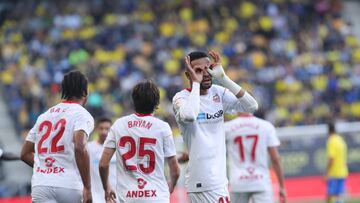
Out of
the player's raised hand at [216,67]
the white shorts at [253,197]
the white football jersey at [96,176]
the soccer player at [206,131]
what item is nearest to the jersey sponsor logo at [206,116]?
the soccer player at [206,131]

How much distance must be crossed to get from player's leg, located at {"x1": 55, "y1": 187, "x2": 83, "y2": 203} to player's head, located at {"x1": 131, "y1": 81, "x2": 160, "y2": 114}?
105 centimetres

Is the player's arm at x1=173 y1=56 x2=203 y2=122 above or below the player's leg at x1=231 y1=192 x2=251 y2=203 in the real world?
above

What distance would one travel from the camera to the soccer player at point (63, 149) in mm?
9594

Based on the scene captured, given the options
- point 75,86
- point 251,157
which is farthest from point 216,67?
point 251,157

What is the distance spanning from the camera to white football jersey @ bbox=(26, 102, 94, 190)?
378 inches

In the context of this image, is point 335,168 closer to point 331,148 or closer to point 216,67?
point 331,148

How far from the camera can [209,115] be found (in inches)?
394

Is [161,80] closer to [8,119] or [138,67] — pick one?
[138,67]

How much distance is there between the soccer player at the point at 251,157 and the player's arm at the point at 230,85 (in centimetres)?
320

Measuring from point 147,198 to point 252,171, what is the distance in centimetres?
403

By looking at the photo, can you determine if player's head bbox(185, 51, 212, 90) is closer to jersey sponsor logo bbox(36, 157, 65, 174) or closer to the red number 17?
jersey sponsor logo bbox(36, 157, 65, 174)

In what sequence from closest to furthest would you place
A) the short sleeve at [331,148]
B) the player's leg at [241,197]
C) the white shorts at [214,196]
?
the white shorts at [214,196] < the player's leg at [241,197] < the short sleeve at [331,148]

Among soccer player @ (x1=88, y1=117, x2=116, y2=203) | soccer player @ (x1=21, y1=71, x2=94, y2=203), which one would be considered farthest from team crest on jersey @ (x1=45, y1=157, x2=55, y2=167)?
soccer player @ (x1=88, y1=117, x2=116, y2=203)

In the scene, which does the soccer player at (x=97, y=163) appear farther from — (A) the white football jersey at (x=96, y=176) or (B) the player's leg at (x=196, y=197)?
(B) the player's leg at (x=196, y=197)
